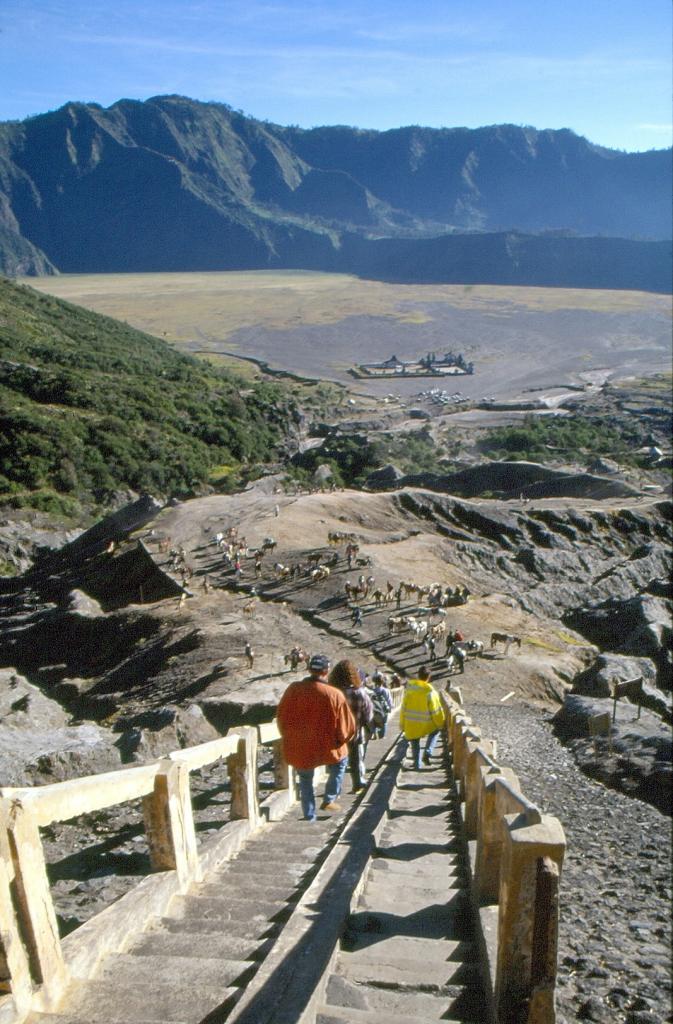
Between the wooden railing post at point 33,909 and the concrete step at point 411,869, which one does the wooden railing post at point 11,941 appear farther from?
the concrete step at point 411,869

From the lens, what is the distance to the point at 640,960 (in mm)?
5191

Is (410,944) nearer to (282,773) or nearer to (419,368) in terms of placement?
(282,773)

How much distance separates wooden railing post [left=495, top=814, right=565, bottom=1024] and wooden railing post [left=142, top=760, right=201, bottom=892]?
222 centimetres

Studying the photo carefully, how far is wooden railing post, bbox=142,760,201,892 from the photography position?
4719mm

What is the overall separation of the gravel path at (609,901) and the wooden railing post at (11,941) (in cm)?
266

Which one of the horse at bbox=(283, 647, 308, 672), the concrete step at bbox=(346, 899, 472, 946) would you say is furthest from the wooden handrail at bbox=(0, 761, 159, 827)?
the horse at bbox=(283, 647, 308, 672)

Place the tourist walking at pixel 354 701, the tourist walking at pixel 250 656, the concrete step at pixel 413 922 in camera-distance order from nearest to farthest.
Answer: the concrete step at pixel 413 922, the tourist walking at pixel 354 701, the tourist walking at pixel 250 656

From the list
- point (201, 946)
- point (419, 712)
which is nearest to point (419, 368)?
point (419, 712)

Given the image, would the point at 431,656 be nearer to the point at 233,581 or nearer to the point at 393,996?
the point at 233,581

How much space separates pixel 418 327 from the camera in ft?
496

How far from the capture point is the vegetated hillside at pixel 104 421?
42844 mm

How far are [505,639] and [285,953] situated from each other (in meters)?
19.4

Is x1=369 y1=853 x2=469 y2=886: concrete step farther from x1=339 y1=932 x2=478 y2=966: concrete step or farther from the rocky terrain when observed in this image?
x1=339 y1=932 x2=478 y2=966: concrete step

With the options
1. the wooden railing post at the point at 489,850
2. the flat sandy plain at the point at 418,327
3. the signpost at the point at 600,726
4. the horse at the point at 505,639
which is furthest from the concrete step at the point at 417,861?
the flat sandy plain at the point at 418,327
